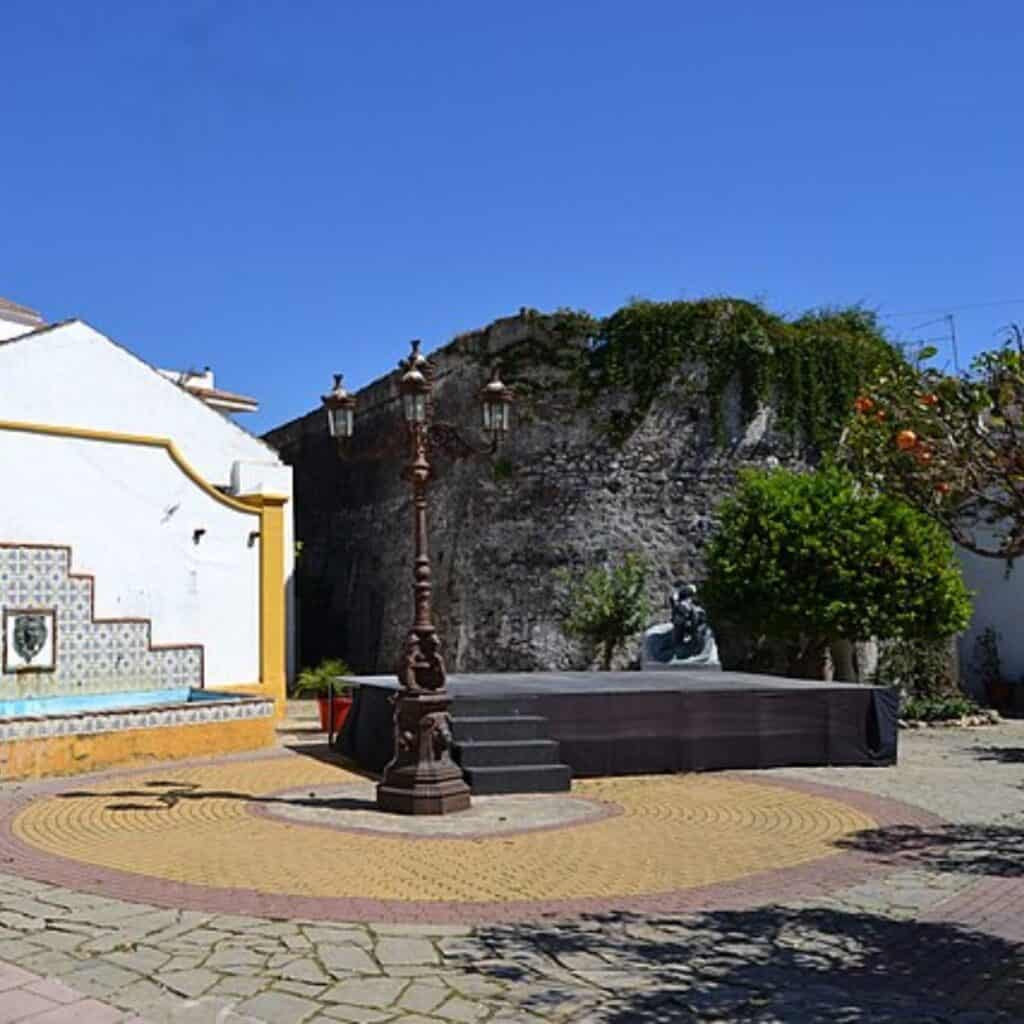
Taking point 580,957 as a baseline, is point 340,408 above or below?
above

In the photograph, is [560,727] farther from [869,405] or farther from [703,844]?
[869,405]

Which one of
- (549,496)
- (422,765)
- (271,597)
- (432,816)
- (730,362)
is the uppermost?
(730,362)

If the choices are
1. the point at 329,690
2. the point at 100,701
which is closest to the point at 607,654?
the point at 329,690

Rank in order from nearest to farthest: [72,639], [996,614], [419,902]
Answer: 1. [419,902]
2. [72,639]
3. [996,614]

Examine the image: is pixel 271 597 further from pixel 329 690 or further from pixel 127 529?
pixel 329 690

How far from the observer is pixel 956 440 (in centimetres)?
497

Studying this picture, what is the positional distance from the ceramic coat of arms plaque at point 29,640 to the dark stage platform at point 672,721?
3587 mm

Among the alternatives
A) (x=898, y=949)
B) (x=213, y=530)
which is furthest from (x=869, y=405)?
(x=213, y=530)

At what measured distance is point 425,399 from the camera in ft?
32.0

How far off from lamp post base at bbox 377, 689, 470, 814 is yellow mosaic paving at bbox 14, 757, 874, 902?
944 mm

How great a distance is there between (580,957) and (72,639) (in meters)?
9.67

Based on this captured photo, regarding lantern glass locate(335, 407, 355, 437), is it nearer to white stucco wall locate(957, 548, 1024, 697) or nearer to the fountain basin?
the fountain basin

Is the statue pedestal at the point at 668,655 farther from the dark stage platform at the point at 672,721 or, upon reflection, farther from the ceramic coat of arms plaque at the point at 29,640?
the ceramic coat of arms plaque at the point at 29,640

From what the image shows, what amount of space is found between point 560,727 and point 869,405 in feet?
23.0
